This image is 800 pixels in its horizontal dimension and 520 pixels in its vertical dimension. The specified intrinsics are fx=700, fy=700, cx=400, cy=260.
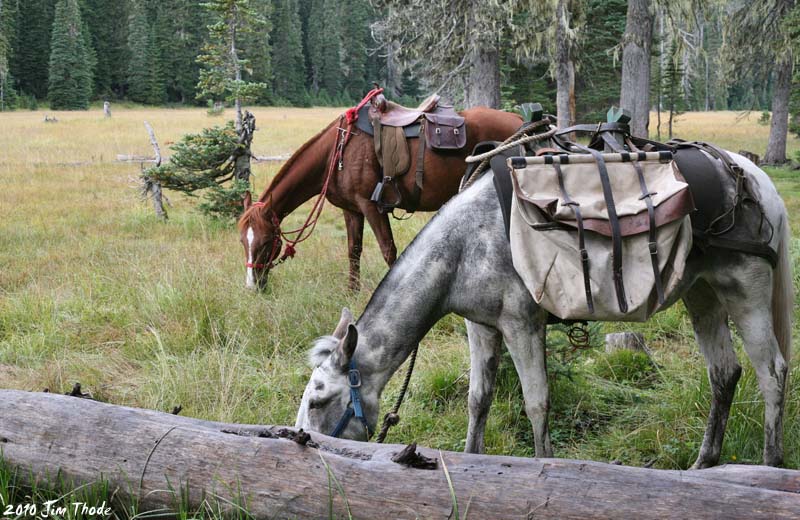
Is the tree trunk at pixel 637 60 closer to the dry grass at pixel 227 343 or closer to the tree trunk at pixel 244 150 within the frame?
the dry grass at pixel 227 343

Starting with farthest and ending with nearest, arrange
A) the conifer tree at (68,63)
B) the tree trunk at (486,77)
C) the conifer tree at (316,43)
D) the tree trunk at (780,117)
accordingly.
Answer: the conifer tree at (316,43) < the conifer tree at (68,63) < the tree trunk at (780,117) < the tree trunk at (486,77)

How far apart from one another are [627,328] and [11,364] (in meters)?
5.37

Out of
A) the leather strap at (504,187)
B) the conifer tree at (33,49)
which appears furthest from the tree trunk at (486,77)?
the conifer tree at (33,49)

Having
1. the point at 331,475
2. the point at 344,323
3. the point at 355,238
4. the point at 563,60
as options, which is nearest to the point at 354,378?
the point at 344,323

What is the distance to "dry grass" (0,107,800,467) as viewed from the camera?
4598mm

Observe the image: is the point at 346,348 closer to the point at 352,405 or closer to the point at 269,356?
the point at 352,405

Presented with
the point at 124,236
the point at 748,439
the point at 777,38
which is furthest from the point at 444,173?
the point at 777,38

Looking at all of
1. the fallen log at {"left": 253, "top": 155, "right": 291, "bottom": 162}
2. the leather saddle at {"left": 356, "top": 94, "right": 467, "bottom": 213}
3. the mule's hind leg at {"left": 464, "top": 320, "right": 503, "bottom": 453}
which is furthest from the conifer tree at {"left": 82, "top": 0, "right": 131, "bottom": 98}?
the mule's hind leg at {"left": 464, "top": 320, "right": 503, "bottom": 453}

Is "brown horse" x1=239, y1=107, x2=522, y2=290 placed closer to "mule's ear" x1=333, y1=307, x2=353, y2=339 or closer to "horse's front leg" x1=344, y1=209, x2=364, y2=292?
"horse's front leg" x1=344, y1=209, x2=364, y2=292

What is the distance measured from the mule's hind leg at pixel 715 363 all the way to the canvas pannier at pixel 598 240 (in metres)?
0.90

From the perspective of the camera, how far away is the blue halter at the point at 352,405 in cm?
349

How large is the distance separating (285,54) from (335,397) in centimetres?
7629

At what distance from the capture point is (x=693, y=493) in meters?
2.46

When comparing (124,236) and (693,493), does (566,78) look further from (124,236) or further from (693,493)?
(693,493)
